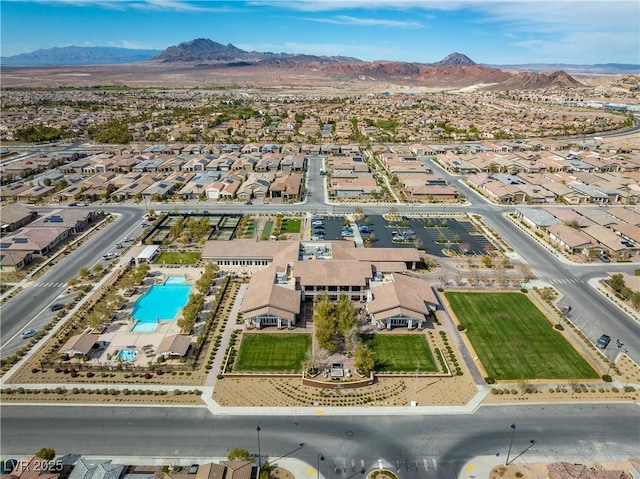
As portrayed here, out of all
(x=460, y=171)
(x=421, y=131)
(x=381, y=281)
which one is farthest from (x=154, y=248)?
(x=421, y=131)

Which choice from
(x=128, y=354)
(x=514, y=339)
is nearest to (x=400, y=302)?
(x=514, y=339)

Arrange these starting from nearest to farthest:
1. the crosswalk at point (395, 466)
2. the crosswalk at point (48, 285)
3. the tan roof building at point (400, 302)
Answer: the crosswalk at point (395, 466), the tan roof building at point (400, 302), the crosswalk at point (48, 285)

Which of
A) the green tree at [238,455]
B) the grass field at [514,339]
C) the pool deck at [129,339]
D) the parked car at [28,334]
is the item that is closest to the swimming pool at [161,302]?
the pool deck at [129,339]

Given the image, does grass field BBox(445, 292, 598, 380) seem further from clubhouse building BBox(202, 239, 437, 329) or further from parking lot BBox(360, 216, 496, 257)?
parking lot BBox(360, 216, 496, 257)

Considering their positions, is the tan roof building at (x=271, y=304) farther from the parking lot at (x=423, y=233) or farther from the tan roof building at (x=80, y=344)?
the parking lot at (x=423, y=233)

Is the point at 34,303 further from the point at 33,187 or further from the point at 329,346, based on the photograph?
the point at 33,187

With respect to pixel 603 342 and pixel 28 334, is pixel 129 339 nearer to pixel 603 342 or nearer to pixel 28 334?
pixel 28 334
